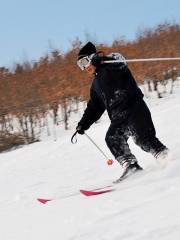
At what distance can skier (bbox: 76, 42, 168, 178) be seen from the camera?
600 cm

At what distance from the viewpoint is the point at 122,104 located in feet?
19.8

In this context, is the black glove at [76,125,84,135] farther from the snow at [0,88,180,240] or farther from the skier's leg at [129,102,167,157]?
the skier's leg at [129,102,167,157]

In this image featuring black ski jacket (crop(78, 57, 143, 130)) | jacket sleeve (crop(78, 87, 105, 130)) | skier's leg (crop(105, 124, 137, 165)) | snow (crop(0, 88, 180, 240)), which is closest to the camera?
snow (crop(0, 88, 180, 240))

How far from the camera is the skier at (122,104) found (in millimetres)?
5996

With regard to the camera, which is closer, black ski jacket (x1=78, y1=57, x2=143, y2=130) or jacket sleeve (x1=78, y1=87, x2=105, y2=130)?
black ski jacket (x1=78, y1=57, x2=143, y2=130)

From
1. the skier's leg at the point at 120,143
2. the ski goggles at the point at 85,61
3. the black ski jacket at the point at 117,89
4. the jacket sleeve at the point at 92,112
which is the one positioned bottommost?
the skier's leg at the point at 120,143

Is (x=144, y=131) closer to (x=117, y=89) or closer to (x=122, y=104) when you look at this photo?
(x=122, y=104)

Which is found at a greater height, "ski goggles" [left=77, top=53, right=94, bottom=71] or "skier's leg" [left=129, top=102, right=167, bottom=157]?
"ski goggles" [left=77, top=53, right=94, bottom=71]

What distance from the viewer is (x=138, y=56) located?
30906 millimetres

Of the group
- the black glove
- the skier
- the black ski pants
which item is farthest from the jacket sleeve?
the black ski pants

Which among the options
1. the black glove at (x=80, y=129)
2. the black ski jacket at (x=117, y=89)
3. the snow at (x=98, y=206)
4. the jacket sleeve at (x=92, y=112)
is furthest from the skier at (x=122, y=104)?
the black glove at (x=80, y=129)

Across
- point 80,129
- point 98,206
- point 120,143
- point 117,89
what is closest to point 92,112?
point 80,129

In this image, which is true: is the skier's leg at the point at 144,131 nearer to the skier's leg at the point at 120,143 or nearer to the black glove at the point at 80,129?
the skier's leg at the point at 120,143

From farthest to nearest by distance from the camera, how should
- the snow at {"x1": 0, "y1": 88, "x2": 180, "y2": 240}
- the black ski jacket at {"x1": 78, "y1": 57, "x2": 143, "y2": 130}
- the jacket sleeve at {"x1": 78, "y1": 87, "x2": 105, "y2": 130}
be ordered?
1. the jacket sleeve at {"x1": 78, "y1": 87, "x2": 105, "y2": 130}
2. the black ski jacket at {"x1": 78, "y1": 57, "x2": 143, "y2": 130}
3. the snow at {"x1": 0, "y1": 88, "x2": 180, "y2": 240}
